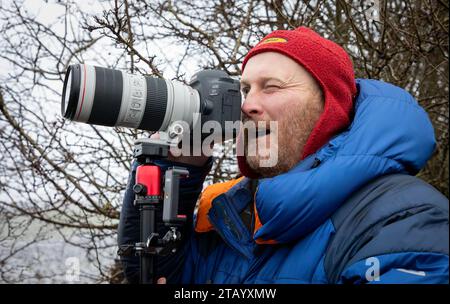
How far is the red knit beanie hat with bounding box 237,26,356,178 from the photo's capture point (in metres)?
1.46

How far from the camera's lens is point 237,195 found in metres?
1.59

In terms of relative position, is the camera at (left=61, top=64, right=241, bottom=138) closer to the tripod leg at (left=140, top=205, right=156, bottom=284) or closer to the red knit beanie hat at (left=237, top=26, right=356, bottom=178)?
the red knit beanie hat at (left=237, top=26, right=356, bottom=178)

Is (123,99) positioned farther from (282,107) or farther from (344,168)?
(344,168)

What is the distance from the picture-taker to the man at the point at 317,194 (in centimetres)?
104

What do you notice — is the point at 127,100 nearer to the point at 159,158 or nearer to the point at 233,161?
the point at 159,158

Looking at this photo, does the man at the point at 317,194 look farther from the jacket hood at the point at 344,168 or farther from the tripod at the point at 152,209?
the tripod at the point at 152,209

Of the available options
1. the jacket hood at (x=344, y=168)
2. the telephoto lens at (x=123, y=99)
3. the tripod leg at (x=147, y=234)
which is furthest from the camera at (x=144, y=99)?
the jacket hood at (x=344, y=168)

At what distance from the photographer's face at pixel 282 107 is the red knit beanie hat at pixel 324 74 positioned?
0.09 feet

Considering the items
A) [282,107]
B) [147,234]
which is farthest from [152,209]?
[282,107]

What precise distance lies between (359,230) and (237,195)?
1.81 feet

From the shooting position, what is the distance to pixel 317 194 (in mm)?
1170

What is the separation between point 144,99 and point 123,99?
0.24ft
